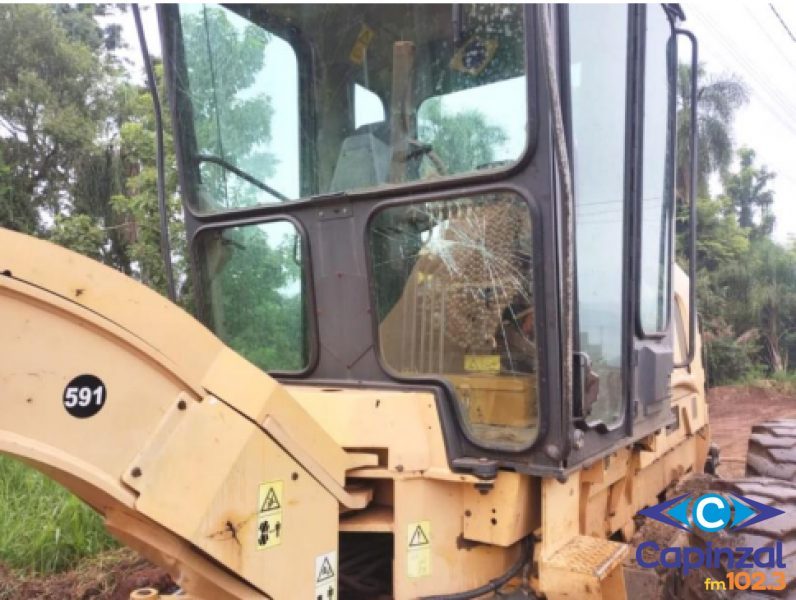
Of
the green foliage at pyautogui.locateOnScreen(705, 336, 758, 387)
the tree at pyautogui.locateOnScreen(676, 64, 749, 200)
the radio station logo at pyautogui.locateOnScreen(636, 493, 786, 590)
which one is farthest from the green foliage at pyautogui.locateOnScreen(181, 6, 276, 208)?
the tree at pyautogui.locateOnScreen(676, 64, 749, 200)

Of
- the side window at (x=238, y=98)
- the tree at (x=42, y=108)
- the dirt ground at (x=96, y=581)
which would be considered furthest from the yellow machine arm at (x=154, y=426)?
the tree at (x=42, y=108)

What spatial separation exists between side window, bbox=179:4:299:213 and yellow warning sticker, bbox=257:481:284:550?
3.61ft

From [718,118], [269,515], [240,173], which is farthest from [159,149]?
[718,118]

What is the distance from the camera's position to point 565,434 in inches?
70.3

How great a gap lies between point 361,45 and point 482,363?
1123 millimetres

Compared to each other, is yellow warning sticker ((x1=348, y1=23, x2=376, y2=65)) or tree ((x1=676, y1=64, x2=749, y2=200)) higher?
tree ((x1=676, y1=64, x2=749, y2=200))

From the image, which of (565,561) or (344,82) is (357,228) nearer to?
(344,82)

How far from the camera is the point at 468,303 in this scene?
76.0 inches

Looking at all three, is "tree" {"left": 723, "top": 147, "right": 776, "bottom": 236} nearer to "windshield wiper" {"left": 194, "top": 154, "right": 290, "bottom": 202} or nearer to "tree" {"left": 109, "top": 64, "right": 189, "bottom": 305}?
"tree" {"left": 109, "top": 64, "right": 189, "bottom": 305}

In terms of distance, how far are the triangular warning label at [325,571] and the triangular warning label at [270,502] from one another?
0.23 meters

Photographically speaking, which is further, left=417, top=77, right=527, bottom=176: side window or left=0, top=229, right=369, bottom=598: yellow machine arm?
left=417, top=77, right=527, bottom=176: side window

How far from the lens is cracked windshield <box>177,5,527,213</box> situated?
1.91m

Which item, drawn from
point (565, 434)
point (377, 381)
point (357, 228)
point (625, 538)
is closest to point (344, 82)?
point (357, 228)

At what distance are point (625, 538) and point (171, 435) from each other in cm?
225
